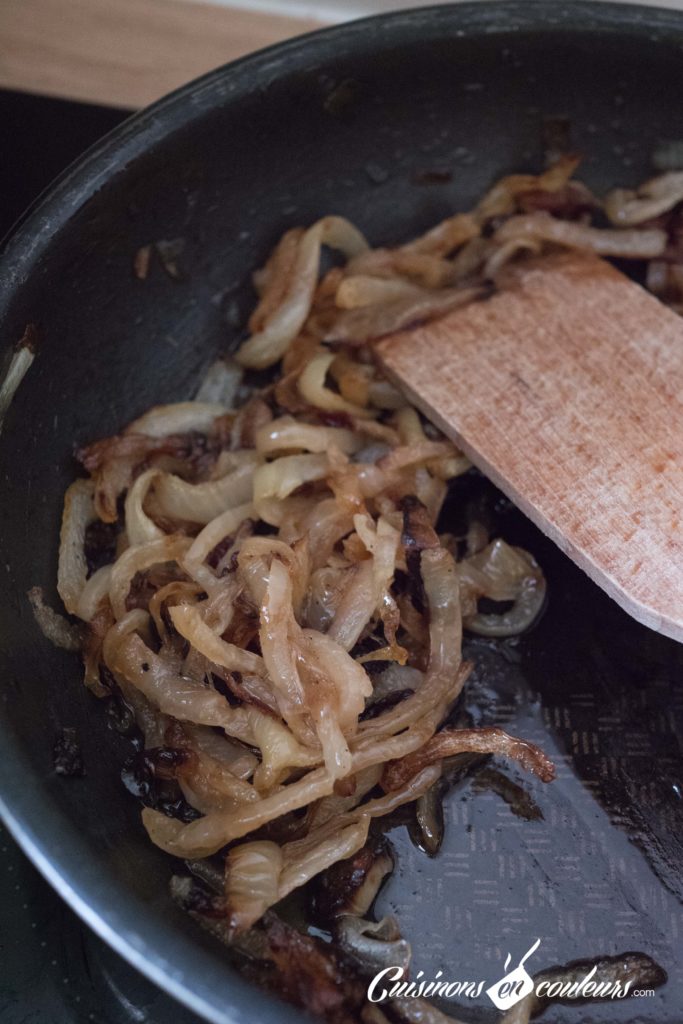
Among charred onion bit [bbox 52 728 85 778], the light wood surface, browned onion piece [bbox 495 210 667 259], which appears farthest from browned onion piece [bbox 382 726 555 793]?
the light wood surface

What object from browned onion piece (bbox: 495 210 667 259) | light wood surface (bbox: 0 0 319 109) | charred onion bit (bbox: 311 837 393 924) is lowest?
charred onion bit (bbox: 311 837 393 924)

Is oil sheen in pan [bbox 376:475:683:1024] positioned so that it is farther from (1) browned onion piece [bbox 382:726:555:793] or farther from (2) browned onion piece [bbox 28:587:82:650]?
(2) browned onion piece [bbox 28:587:82:650]

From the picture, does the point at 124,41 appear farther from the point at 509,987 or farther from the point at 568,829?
the point at 509,987

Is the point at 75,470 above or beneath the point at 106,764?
above

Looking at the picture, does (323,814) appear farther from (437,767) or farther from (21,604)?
(21,604)

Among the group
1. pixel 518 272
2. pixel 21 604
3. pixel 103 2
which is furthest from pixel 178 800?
pixel 103 2

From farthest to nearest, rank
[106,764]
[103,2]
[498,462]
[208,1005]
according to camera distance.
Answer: [103,2]
[498,462]
[106,764]
[208,1005]

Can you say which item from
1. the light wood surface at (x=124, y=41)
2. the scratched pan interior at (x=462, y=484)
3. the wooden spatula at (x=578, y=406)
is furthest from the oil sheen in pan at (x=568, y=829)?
the light wood surface at (x=124, y=41)
